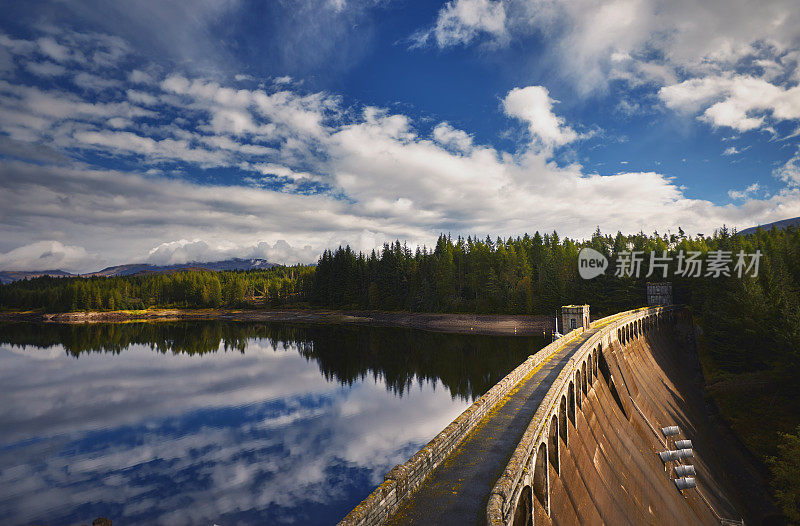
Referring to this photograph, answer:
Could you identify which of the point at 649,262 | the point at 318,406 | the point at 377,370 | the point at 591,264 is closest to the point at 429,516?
the point at 318,406

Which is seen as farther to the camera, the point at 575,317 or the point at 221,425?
the point at 575,317

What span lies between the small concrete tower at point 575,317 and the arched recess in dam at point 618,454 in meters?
4.90

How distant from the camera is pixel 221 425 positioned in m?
38.8

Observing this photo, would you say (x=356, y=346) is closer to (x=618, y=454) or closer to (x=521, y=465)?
(x=618, y=454)

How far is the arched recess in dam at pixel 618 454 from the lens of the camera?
66.1ft

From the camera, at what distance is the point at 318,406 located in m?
44.8

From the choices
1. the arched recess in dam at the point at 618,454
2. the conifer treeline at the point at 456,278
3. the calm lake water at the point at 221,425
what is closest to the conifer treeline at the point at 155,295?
the conifer treeline at the point at 456,278

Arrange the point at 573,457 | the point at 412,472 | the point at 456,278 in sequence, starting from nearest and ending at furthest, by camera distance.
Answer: the point at 412,472 → the point at 573,457 → the point at 456,278

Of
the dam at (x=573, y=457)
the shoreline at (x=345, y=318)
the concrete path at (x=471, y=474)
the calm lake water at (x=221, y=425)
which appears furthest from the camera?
the shoreline at (x=345, y=318)

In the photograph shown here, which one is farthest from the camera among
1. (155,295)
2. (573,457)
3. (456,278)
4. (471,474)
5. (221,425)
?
(155,295)

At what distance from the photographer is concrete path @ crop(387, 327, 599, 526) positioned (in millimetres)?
11938

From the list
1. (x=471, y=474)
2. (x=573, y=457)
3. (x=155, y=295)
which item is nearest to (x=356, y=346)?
(x=573, y=457)

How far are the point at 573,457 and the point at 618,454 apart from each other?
773cm

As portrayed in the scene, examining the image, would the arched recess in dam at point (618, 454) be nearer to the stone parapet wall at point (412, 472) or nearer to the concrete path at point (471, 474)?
the concrete path at point (471, 474)
